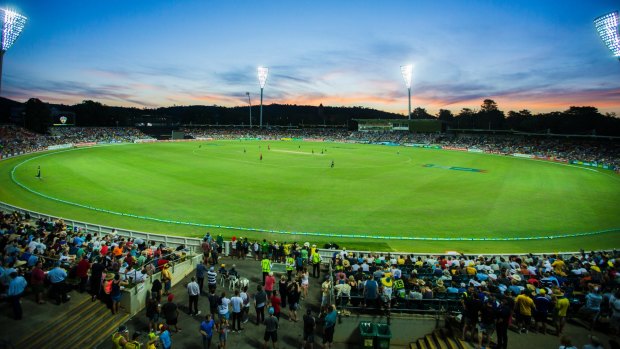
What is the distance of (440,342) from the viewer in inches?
387

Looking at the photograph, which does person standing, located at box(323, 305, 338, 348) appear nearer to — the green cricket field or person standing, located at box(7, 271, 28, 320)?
person standing, located at box(7, 271, 28, 320)

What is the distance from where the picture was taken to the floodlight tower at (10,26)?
1131 inches

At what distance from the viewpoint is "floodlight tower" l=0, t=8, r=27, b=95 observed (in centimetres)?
2873

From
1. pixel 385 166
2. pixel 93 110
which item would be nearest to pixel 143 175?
pixel 385 166

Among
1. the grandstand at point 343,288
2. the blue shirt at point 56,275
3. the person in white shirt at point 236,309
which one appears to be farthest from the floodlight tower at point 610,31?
the blue shirt at point 56,275

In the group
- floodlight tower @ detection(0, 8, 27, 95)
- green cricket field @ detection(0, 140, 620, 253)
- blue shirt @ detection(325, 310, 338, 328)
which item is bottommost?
green cricket field @ detection(0, 140, 620, 253)

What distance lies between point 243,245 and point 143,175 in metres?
29.8

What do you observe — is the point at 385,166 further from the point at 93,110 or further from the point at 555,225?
the point at 93,110

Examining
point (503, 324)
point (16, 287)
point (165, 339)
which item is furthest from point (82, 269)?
point (503, 324)

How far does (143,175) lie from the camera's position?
137ft

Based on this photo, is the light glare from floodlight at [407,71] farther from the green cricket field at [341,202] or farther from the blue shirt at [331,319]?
the blue shirt at [331,319]

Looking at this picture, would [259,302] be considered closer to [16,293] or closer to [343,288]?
[343,288]

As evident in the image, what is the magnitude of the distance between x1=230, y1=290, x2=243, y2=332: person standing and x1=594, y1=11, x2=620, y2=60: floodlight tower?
43.5m

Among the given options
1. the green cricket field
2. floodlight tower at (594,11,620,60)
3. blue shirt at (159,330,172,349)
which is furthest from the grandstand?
floodlight tower at (594,11,620,60)
